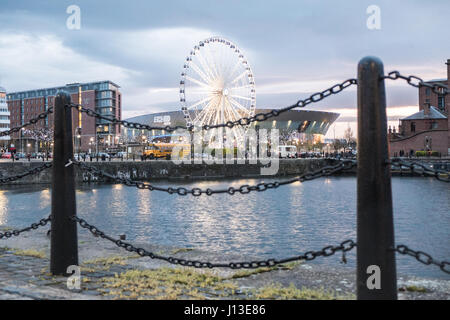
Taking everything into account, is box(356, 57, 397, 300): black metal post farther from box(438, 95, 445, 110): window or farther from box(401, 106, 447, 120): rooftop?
box(438, 95, 445, 110): window

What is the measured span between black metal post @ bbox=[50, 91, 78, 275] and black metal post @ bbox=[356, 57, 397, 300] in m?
3.68

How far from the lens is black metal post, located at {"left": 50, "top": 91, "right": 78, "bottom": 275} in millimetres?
6191

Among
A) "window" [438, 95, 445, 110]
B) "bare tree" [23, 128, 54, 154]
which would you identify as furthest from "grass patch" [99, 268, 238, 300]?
"window" [438, 95, 445, 110]

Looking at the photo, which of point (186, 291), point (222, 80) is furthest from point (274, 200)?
point (186, 291)

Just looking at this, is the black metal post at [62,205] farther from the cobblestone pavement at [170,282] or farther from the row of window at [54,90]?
the row of window at [54,90]

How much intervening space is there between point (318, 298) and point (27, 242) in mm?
6266

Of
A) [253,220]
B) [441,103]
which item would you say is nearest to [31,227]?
[253,220]

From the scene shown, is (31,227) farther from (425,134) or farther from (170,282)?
(425,134)

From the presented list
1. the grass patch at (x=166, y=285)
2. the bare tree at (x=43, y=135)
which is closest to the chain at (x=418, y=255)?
the grass patch at (x=166, y=285)

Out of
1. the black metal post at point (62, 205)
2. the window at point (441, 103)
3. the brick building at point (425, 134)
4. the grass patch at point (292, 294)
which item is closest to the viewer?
the grass patch at point (292, 294)

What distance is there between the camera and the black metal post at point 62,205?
6191 millimetres

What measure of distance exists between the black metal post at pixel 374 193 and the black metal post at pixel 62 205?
368cm

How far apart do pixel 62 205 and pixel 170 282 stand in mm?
1686
